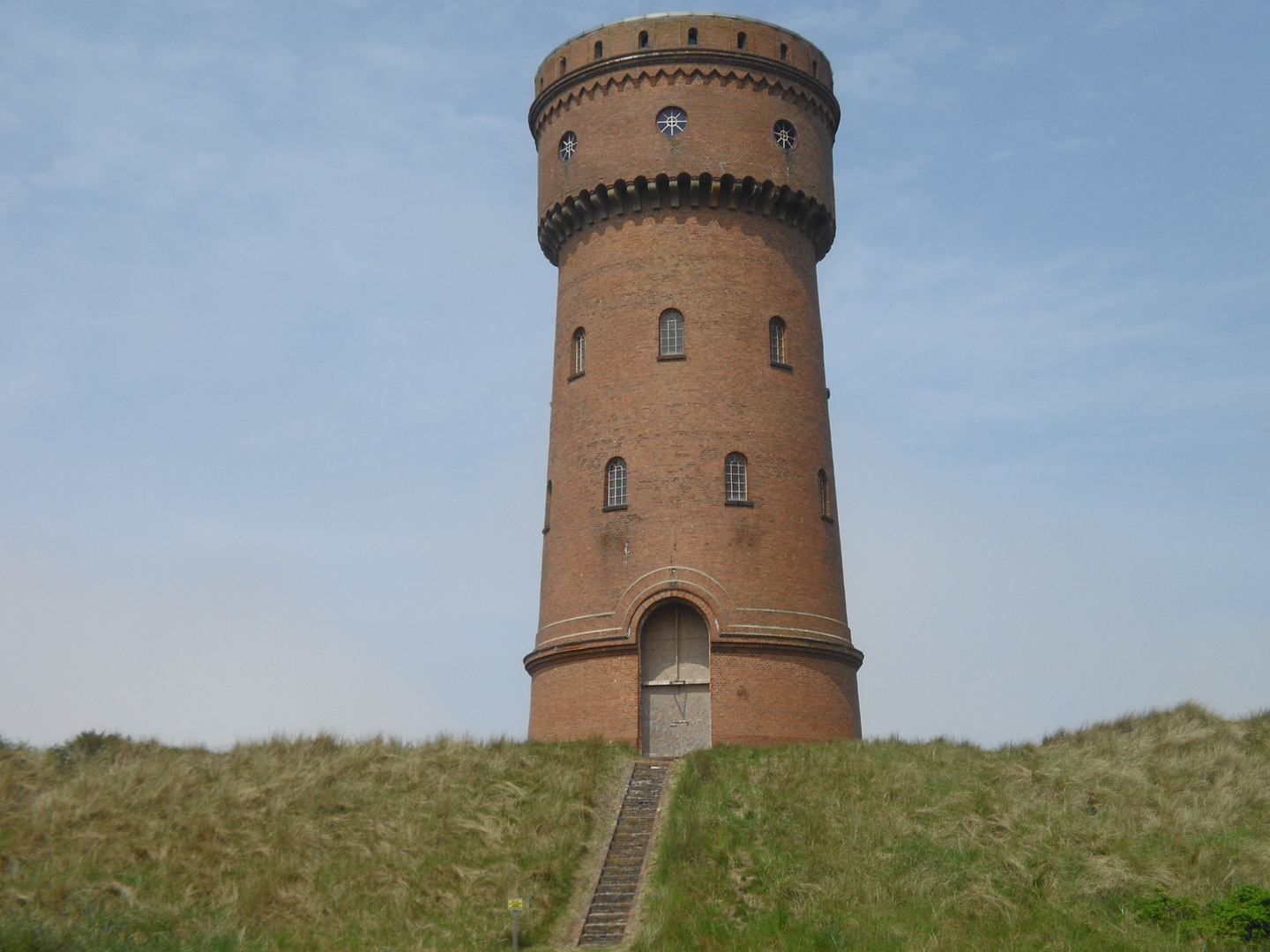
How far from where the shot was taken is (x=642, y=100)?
28.1 metres

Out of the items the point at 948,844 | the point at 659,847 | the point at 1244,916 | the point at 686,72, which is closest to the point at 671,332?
the point at 686,72

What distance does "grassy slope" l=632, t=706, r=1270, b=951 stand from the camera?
669 inches

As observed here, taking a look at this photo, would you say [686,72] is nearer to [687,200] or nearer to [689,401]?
[687,200]

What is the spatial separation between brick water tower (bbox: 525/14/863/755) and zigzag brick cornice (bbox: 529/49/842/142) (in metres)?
0.04

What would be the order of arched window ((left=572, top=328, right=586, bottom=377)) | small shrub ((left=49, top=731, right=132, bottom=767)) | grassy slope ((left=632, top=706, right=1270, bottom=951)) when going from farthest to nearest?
arched window ((left=572, top=328, right=586, bottom=377)) → small shrub ((left=49, top=731, right=132, bottom=767)) → grassy slope ((left=632, top=706, right=1270, bottom=951))

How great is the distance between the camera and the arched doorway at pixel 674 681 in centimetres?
2555

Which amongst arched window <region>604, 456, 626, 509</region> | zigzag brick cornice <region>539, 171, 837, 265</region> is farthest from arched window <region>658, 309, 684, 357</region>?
arched window <region>604, 456, 626, 509</region>

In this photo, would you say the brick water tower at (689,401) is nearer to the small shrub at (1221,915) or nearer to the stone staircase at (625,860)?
the stone staircase at (625,860)

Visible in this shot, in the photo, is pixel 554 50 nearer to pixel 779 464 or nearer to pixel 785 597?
pixel 779 464

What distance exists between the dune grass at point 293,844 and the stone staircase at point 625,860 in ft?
1.63

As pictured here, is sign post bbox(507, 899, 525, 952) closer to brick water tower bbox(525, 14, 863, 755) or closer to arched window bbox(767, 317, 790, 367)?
brick water tower bbox(525, 14, 863, 755)

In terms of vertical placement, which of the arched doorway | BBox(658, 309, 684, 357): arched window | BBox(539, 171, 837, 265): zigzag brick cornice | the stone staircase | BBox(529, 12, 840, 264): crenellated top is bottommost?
the stone staircase

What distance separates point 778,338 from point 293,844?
15050mm

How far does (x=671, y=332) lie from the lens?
90.1 ft
